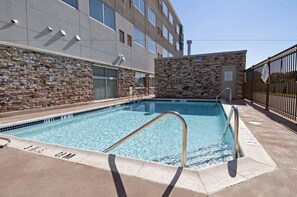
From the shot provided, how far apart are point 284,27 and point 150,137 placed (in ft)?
42.7

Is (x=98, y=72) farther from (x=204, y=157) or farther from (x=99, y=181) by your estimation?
(x=99, y=181)

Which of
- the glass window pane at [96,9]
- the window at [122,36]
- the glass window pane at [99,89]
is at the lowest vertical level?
the glass window pane at [99,89]

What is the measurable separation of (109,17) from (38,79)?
24.3 ft

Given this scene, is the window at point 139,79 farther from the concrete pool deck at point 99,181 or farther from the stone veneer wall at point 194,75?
the concrete pool deck at point 99,181

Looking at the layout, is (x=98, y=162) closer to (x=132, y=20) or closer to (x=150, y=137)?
(x=150, y=137)

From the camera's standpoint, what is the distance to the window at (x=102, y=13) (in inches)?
391

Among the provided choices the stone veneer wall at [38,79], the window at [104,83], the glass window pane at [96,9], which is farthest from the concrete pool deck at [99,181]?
the glass window pane at [96,9]

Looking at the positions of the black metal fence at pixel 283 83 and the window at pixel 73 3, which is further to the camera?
the window at pixel 73 3

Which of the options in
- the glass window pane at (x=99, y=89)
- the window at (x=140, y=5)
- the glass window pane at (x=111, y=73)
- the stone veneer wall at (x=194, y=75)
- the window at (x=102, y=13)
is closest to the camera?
the window at (x=102, y=13)

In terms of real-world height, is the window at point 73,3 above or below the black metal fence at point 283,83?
above

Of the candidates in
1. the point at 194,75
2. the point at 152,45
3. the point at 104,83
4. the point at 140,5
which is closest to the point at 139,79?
the point at 104,83

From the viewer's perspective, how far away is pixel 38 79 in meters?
6.84

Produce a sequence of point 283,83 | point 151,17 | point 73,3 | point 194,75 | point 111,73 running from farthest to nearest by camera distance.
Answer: point 151,17, point 194,75, point 111,73, point 73,3, point 283,83

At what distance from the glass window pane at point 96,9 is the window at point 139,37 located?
5.16 m
